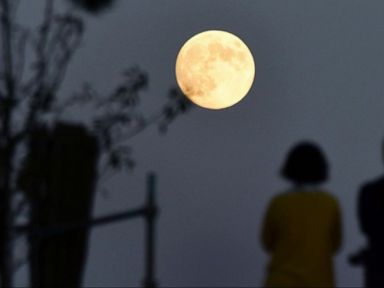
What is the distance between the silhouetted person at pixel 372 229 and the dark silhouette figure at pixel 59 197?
3049 mm

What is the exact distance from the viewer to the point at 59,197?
37.0 feet

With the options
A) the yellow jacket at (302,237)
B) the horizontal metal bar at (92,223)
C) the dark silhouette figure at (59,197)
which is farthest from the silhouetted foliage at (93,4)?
the yellow jacket at (302,237)

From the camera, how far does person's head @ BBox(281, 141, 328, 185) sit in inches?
Answer: 326

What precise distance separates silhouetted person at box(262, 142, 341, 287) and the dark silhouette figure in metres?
2.66

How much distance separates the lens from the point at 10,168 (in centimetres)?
1232

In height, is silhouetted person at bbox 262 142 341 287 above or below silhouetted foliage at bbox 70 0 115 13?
below

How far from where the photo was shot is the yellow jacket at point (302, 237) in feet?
27.0

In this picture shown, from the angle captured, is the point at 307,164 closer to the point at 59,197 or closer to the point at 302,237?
the point at 302,237

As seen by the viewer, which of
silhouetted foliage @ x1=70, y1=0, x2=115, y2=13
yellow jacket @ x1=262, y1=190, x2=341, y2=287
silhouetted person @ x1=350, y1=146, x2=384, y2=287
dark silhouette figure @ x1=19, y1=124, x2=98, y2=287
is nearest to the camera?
silhouetted person @ x1=350, y1=146, x2=384, y2=287

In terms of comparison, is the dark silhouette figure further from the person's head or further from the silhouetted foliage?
the person's head

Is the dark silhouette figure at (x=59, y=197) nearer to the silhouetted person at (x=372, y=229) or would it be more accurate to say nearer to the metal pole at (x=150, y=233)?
the metal pole at (x=150, y=233)

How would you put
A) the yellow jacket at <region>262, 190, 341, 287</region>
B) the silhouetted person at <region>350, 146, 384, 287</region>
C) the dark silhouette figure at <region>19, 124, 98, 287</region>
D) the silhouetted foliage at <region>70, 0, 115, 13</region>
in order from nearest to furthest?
the silhouetted person at <region>350, 146, 384, 287</region>
the yellow jacket at <region>262, 190, 341, 287</region>
the dark silhouette figure at <region>19, 124, 98, 287</region>
the silhouetted foliage at <region>70, 0, 115, 13</region>

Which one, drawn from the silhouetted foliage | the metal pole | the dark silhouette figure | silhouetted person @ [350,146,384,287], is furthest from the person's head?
the silhouetted foliage

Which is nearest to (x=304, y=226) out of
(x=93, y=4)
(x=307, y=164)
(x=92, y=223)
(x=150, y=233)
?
(x=307, y=164)
